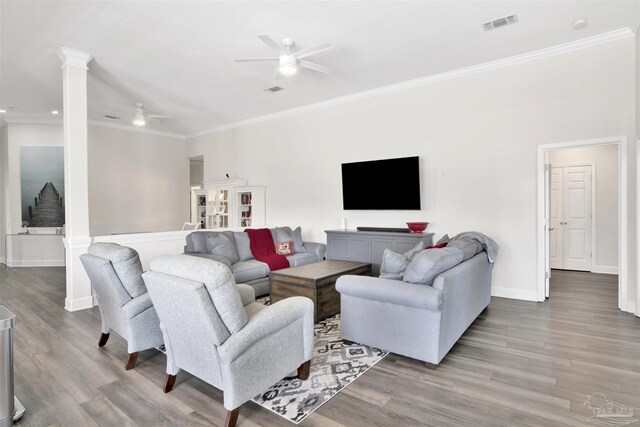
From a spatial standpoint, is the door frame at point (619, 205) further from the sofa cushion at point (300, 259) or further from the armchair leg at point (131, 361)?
the armchair leg at point (131, 361)

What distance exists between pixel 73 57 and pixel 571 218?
8596 mm

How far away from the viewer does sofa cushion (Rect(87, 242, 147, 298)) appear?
2.84 meters

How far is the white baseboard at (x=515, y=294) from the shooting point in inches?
184

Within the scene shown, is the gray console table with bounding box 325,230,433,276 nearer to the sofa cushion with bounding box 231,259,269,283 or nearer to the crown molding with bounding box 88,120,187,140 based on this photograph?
the sofa cushion with bounding box 231,259,269,283

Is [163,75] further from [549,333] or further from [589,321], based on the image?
[589,321]

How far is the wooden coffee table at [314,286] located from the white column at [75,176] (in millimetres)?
2523

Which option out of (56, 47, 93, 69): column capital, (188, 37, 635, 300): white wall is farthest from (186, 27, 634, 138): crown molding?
(56, 47, 93, 69): column capital

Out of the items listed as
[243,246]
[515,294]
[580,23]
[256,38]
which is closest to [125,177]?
[243,246]

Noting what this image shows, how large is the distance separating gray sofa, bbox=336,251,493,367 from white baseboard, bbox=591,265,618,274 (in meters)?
4.80

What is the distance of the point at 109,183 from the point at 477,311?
26.3 ft

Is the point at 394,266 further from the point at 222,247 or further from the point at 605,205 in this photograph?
the point at 605,205

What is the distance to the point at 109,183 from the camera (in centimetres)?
814

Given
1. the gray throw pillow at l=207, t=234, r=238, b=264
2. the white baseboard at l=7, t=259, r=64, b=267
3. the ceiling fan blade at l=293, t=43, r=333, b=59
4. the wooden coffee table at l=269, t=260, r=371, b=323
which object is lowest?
the white baseboard at l=7, t=259, r=64, b=267

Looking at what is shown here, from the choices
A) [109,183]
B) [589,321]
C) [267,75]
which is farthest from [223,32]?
[109,183]
